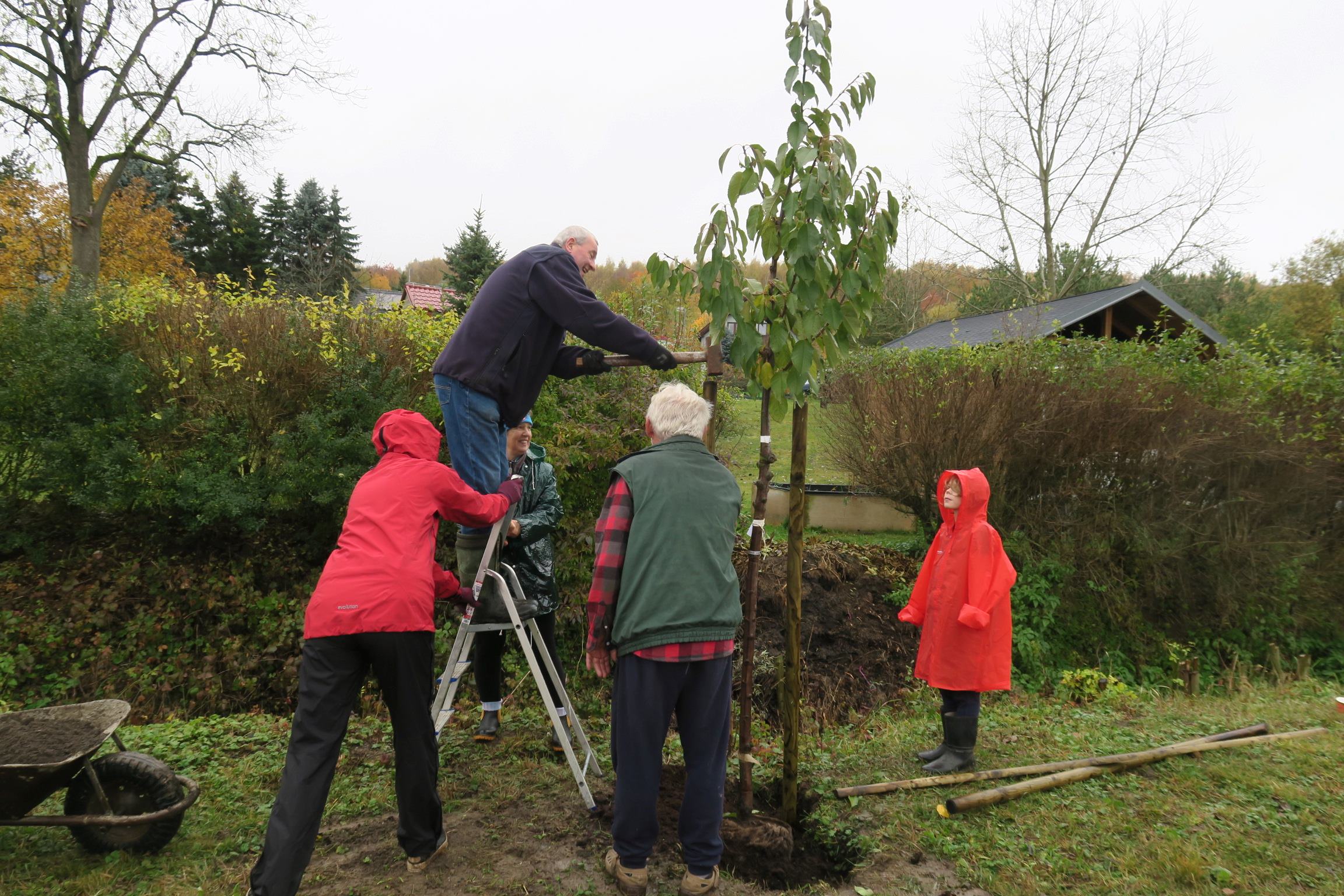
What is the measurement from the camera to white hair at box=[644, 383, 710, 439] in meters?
3.03

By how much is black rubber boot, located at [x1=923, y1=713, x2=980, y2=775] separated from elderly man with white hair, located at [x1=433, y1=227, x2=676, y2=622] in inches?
108

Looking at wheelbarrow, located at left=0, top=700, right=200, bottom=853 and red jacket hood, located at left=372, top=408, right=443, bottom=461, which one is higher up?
red jacket hood, located at left=372, top=408, right=443, bottom=461

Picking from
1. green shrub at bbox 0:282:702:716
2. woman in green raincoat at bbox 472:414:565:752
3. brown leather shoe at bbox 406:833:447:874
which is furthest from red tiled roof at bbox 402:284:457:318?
brown leather shoe at bbox 406:833:447:874

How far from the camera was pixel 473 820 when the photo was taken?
3582 mm

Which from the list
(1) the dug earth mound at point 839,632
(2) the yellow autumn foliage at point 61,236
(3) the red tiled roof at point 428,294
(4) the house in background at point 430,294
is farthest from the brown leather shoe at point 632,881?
(3) the red tiled roof at point 428,294

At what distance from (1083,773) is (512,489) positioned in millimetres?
3418

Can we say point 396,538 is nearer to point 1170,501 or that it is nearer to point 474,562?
point 474,562

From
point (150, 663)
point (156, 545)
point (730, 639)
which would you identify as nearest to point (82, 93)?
point (156, 545)

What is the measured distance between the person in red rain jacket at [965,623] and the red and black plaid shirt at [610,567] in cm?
211

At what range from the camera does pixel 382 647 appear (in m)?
2.88

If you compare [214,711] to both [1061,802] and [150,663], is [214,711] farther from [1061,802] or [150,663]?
[1061,802]

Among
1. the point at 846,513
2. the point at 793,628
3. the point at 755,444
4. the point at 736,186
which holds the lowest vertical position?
the point at 846,513

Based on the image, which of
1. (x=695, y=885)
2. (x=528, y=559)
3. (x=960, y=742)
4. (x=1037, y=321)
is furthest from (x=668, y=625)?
(x=1037, y=321)

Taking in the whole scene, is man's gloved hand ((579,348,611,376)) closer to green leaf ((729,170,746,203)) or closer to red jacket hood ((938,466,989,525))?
green leaf ((729,170,746,203))
